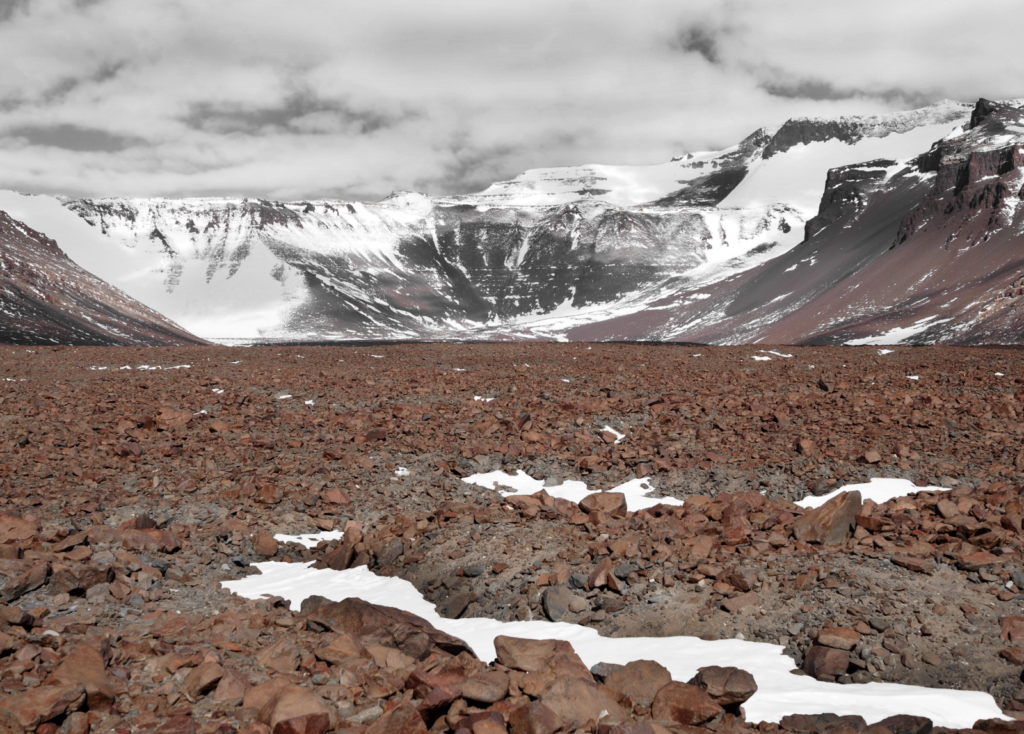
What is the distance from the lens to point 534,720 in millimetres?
5637

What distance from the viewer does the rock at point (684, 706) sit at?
604 centimetres

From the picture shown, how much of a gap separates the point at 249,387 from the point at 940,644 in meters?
18.8

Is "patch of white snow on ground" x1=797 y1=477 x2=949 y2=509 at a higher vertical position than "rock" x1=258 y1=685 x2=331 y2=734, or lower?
lower

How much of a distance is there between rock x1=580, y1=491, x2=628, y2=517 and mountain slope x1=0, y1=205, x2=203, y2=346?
78873mm

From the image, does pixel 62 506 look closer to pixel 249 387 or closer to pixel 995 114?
pixel 249 387

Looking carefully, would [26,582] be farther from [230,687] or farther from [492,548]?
[492,548]

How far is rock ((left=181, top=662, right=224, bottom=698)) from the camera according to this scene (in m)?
6.22

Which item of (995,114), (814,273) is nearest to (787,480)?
(814,273)

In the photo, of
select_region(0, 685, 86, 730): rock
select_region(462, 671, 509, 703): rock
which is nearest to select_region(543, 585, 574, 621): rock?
select_region(462, 671, 509, 703): rock

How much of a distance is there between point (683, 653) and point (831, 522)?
146 inches

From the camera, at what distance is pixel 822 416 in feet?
54.2

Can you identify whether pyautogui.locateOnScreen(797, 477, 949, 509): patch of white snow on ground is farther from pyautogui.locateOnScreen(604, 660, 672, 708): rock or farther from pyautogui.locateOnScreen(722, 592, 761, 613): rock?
pyautogui.locateOnScreen(604, 660, 672, 708): rock

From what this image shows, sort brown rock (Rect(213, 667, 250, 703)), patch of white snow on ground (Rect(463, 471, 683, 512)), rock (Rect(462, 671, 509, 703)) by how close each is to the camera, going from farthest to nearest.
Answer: patch of white snow on ground (Rect(463, 471, 683, 512)) < brown rock (Rect(213, 667, 250, 703)) < rock (Rect(462, 671, 509, 703))

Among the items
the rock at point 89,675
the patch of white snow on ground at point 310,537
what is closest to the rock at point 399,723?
the rock at point 89,675
